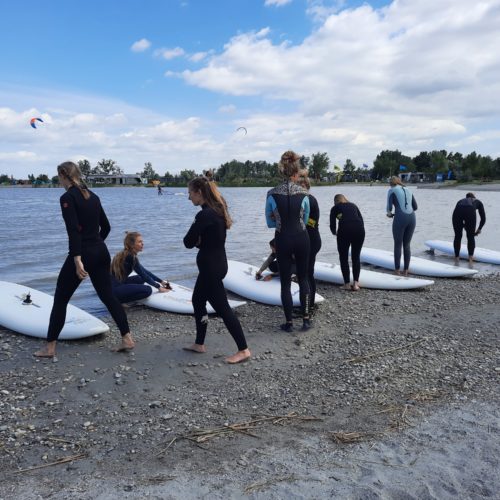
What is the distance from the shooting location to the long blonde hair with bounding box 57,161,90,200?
4404 millimetres

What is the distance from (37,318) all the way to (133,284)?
5.01 ft

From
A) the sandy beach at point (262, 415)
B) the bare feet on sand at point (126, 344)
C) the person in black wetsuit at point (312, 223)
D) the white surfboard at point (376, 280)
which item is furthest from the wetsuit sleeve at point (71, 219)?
the white surfboard at point (376, 280)

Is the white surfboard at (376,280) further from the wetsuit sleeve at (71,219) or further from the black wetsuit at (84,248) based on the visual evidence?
the wetsuit sleeve at (71,219)

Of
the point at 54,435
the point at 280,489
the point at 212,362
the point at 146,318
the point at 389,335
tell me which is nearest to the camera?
the point at 280,489

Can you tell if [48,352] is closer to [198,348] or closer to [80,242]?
[80,242]

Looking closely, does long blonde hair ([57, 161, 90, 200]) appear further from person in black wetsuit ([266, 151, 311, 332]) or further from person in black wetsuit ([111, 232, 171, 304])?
person in black wetsuit ([111, 232, 171, 304])

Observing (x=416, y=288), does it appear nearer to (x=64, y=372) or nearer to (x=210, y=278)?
(x=210, y=278)

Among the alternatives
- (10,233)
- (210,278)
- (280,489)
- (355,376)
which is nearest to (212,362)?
(210,278)

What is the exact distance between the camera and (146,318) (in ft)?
22.7

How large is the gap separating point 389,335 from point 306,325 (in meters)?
1.00

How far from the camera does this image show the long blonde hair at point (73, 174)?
440cm

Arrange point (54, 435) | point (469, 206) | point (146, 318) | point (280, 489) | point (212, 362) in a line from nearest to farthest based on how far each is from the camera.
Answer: point (280, 489)
point (54, 435)
point (212, 362)
point (146, 318)
point (469, 206)

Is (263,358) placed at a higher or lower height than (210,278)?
lower

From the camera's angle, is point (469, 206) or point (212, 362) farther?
point (469, 206)
